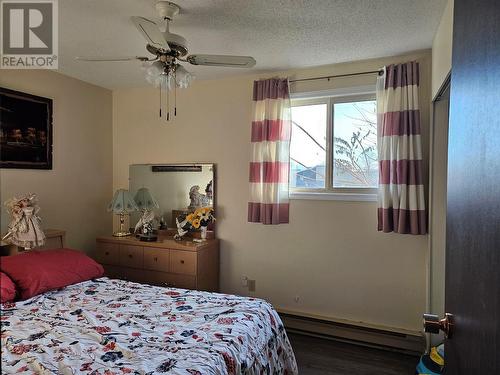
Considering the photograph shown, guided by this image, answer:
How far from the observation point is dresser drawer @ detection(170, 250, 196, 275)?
3.07m

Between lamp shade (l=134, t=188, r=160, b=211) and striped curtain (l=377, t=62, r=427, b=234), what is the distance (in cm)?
236

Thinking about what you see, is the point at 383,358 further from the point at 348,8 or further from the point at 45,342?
the point at 348,8

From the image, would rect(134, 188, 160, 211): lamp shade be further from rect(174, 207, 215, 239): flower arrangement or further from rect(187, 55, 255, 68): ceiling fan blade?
rect(187, 55, 255, 68): ceiling fan blade

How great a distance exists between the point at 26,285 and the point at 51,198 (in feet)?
3.91

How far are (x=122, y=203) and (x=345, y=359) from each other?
2575mm

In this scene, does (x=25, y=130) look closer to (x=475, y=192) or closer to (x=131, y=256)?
(x=131, y=256)

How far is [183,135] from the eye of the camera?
143 inches

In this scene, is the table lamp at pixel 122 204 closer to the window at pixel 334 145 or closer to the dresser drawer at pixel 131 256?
the dresser drawer at pixel 131 256

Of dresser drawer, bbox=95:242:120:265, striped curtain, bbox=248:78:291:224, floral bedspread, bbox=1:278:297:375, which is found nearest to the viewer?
floral bedspread, bbox=1:278:297:375

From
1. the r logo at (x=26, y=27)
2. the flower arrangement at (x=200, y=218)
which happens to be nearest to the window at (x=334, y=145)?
the flower arrangement at (x=200, y=218)

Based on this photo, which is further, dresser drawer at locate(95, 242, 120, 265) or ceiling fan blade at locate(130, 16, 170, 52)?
dresser drawer at locate(95, 242, 120, 265)

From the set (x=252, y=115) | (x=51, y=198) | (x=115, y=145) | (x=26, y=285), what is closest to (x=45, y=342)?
(x=26, y=285)

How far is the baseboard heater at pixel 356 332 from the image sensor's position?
8.95ft

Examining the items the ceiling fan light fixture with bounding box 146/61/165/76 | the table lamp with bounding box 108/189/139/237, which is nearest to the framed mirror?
the table lamp with bounding box 108/189/139/237
